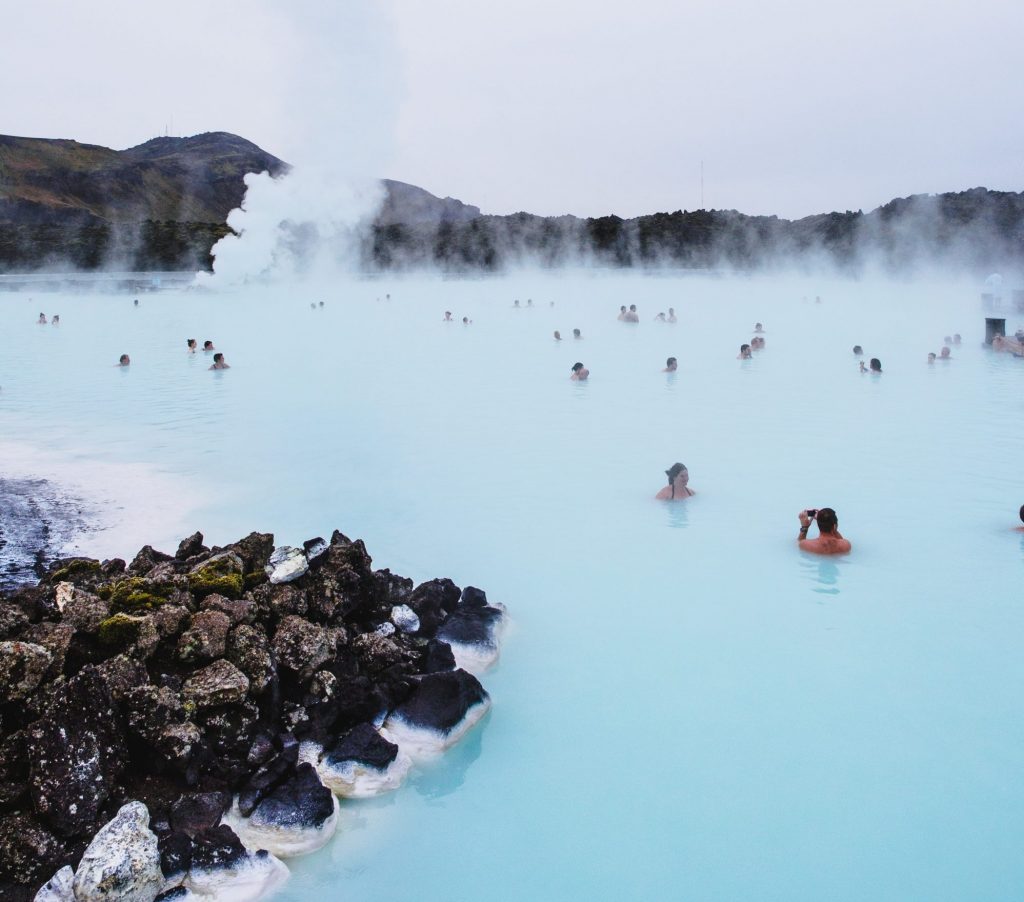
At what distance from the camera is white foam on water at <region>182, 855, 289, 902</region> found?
3.11 metres

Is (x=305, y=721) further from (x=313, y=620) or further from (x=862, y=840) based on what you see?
(x=862, y=840)

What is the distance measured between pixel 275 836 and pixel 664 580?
11.4 feet

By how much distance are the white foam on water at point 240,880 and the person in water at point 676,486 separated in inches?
204

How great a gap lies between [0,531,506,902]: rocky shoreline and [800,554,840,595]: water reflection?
249cm

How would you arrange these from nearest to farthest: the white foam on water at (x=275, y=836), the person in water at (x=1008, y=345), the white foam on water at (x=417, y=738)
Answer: the white foam on water at (x=275, y=836), the white foam on water at (x=417, y=738), the person in water at (x=1008, y=345)

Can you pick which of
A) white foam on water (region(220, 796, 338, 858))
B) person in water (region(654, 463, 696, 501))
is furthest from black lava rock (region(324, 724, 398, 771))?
person in water (region(654, 463, 696, 501))

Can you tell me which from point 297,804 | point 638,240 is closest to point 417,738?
point 297,804

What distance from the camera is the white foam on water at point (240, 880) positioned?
3.11 meters

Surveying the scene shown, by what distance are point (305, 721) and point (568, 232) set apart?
157 ft

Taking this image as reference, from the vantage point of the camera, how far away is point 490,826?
371 centimetres

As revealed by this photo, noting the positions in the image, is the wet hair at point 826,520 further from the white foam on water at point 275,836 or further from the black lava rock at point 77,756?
the black lava rock at point 77,756

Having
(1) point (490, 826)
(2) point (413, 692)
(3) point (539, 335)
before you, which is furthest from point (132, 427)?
(3) point (539, 335)

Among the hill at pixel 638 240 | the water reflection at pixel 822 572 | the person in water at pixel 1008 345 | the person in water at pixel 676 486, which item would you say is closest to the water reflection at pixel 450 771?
the water reflection at pixel 822 572

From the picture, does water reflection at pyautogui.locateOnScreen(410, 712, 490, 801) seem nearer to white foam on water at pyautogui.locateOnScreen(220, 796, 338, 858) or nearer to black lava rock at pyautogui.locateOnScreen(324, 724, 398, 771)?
black lava rock at pyautogui.locateOnScreen(324, 724, 398, 771)
